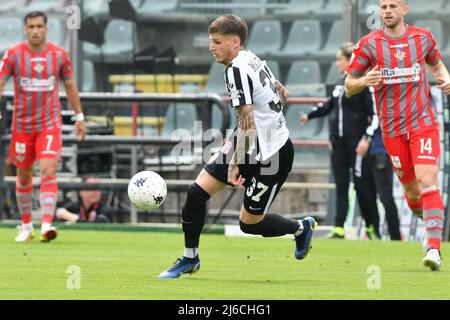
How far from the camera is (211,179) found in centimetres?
861

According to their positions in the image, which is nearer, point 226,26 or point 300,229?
point 226,26

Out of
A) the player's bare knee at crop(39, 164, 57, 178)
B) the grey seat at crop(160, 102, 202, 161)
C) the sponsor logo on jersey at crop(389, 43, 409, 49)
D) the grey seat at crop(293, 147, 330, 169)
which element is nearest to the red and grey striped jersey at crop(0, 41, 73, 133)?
the player's bare knee at crop(39, 164, 57, 178)

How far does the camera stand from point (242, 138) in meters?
8.33

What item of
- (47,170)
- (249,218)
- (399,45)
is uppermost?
(399,45)

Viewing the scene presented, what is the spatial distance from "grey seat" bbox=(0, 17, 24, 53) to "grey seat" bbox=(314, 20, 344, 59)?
Answer: 463cm

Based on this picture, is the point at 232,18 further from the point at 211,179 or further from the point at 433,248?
the point at 433,248

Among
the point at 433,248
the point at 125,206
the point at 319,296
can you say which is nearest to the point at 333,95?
the point at 125,206

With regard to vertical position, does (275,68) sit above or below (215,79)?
above

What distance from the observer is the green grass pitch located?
7.60 m

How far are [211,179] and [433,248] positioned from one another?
6.37ft

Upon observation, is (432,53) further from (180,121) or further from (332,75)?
(180,121)

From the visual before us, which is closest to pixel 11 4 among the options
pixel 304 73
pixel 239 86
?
pixel 304 73

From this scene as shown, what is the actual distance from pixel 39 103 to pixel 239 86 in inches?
197
